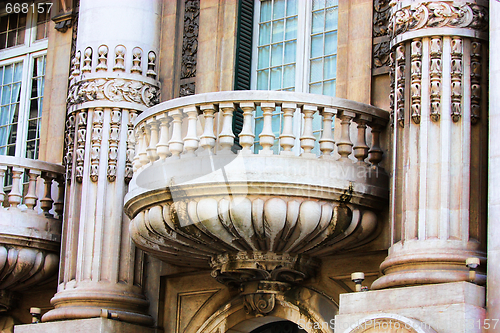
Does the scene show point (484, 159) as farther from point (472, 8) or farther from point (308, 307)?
point (308, 307)

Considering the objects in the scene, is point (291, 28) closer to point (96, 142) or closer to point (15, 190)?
point (96, 142)

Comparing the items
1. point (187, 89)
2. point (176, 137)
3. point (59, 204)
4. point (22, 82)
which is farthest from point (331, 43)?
point (22, 82)

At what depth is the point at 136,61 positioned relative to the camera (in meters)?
15.6

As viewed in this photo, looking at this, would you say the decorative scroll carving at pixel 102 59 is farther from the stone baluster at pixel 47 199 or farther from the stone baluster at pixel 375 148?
the stone baluster at pixel 375 148

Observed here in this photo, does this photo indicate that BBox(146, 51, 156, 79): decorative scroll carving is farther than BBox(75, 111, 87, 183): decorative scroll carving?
Yes

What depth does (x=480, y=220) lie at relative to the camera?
11453 mm

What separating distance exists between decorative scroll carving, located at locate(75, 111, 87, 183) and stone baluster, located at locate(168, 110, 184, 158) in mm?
2701

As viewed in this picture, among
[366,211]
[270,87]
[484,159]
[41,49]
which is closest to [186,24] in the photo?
[270,87]

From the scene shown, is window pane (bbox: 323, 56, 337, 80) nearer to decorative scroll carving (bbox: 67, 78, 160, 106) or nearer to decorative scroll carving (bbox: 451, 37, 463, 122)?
decorative scroll carving (bbox: 67, 78, 160, 106)

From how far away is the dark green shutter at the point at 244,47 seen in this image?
1548 cm

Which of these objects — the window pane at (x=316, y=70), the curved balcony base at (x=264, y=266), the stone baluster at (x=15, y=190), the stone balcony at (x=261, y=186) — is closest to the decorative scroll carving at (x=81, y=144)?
the stone baluster at (x=15, y=190)

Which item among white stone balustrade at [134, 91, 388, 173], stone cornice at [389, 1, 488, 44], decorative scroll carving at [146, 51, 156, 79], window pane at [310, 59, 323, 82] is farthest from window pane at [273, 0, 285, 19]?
stone cornice at [389, 1, 488, 44]

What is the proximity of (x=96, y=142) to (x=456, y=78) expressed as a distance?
6038mm

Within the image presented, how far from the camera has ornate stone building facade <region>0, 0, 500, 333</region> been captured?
11.5m
